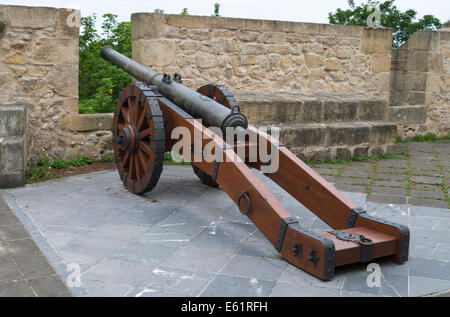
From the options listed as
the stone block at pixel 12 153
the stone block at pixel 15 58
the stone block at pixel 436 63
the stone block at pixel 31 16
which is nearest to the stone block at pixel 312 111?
the stone block at pixel 436 63

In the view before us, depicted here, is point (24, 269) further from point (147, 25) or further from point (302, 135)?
point (302, 135)

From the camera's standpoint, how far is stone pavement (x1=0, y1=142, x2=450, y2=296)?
341cm

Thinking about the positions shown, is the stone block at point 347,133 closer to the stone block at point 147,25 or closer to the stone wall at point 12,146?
the stone block at point 147,25

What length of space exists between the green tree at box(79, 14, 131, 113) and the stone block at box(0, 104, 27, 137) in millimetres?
1895

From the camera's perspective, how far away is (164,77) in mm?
5520

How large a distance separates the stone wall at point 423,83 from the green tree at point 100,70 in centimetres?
470

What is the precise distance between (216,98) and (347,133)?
2.60m

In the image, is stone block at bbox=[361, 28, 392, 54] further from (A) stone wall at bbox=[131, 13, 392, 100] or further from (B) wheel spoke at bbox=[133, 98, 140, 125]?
(B) wheel spoke at bbox=[133, 98, 140, 125]

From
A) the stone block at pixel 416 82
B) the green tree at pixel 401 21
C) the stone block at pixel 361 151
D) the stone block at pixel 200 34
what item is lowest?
the stone block at pixel 361 151

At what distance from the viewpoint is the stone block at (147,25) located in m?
6.95
